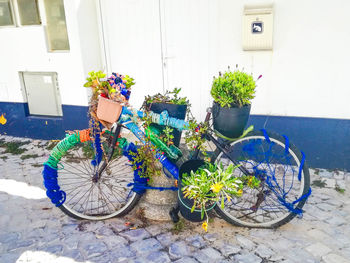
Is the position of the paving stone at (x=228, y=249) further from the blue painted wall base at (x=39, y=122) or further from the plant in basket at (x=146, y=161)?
the blue painted wall base at (x=39, y=122)

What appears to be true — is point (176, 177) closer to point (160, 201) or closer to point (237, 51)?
point (160, 201)

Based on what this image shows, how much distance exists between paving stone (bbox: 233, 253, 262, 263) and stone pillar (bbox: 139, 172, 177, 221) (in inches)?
36.9

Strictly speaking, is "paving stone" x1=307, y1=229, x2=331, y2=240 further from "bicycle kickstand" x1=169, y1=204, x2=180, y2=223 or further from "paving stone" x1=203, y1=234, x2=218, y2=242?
"bicycle kickstand" x1=169, y1=204, x2=180, y2=223

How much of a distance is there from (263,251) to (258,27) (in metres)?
2.84

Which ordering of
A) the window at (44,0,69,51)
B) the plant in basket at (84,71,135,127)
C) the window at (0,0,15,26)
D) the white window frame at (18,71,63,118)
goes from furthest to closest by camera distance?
1. the white window frame at (18,71,63,118)
2. the window at (0,0,15,26)
3. the window at (44,0,69,51)
4. the plant in basket at (84,71,135,127)

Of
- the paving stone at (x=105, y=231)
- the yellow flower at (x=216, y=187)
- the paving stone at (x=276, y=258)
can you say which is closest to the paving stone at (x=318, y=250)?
the paving stone at (x=276, y=258)

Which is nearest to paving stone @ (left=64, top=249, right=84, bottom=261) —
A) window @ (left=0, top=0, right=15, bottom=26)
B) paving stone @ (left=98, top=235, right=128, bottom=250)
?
paving stone @ (left=98, top=235, right=128, bottom=250)

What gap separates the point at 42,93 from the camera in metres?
6.57

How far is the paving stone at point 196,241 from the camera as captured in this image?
3.58 m

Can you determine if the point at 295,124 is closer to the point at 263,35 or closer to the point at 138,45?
the point at 263,35

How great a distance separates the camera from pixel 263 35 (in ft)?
15.3

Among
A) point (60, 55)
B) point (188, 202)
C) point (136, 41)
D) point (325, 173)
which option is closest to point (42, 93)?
point (60, 55)

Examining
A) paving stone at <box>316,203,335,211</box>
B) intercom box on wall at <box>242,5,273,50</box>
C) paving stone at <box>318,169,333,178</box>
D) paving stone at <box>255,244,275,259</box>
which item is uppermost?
intercom box on wall at <box>242,5,273,50</box>

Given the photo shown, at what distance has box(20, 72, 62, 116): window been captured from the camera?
644cm
